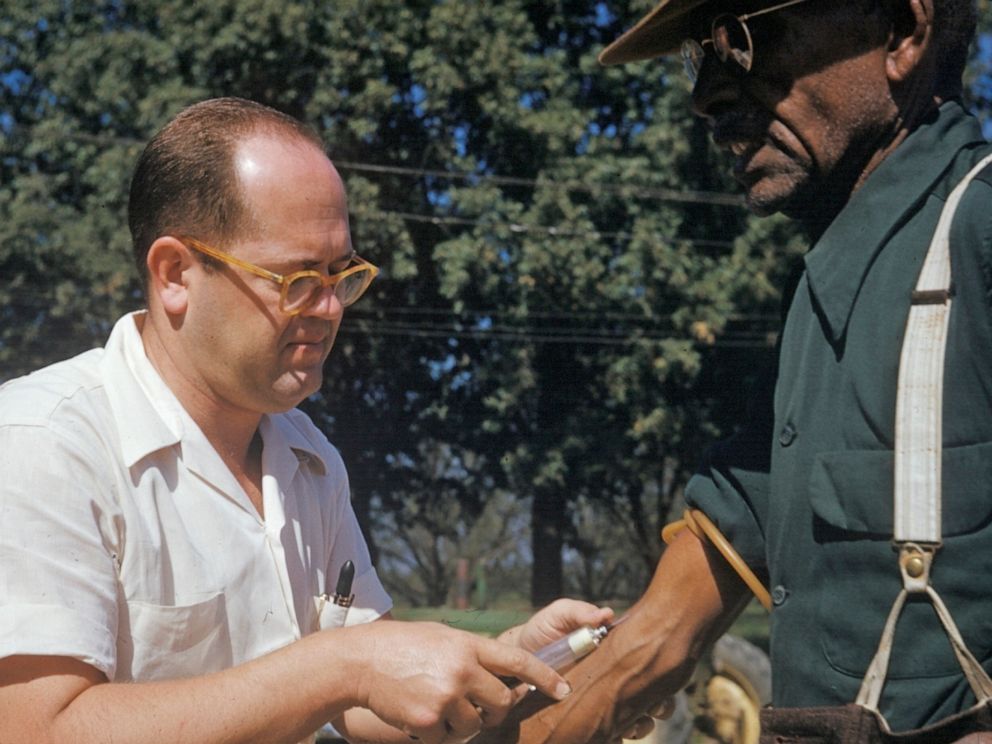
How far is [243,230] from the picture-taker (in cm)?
236

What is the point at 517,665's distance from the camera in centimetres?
228

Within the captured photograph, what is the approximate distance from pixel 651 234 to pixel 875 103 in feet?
51.0

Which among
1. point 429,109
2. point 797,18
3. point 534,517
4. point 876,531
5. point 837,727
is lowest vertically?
point 534,517

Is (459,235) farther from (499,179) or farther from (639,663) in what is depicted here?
(639,663)

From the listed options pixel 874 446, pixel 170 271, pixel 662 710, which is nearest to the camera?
pixel 874 446

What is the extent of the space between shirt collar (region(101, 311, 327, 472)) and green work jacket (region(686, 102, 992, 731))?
40.4 inches

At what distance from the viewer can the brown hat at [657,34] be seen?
101 inches

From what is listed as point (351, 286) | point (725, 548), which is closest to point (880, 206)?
point (725, 548)

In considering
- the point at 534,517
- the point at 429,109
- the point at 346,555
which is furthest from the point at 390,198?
the point at 346,555

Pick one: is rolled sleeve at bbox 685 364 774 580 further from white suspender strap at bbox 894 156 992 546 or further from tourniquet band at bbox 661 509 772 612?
white suspender strap at bbox 894 156 992 546

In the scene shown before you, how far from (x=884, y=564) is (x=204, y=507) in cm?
118

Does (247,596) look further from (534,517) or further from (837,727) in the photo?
(534,517)

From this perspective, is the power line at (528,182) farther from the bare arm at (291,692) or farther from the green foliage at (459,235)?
the bare arm at (291,692)

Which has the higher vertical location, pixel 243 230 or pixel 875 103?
pixel 875 103
